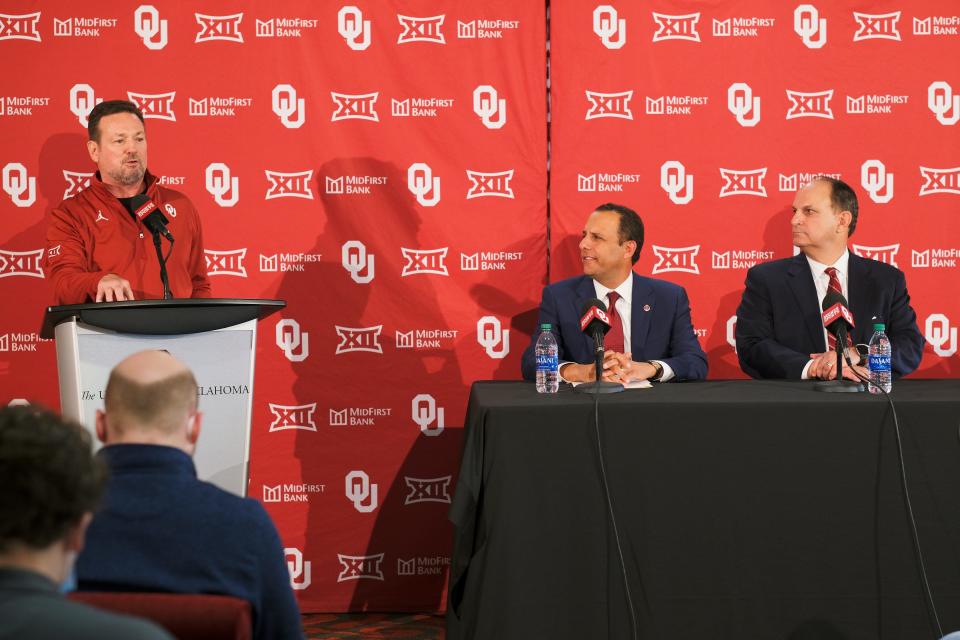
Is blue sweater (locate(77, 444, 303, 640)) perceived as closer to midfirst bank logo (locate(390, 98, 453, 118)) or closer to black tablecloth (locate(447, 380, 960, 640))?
black tablecloth (locate(447, 380, 960, 640))

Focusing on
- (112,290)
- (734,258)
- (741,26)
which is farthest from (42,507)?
(741,26)

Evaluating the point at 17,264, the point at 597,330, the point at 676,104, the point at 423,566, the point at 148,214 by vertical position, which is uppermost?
the point at 676,104

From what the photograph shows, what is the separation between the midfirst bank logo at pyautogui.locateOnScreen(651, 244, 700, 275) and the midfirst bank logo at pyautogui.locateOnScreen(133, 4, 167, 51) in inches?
95.5

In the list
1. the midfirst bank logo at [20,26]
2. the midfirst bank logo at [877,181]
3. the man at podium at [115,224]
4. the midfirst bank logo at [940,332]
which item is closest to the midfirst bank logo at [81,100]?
the midfirst bank logo at [20,26]

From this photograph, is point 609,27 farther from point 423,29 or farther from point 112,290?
point 112,290

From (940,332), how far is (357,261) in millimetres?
2720

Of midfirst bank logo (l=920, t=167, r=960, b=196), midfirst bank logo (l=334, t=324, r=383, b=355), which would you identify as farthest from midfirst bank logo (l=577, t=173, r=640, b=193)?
midfirst bank logo (l=920, t=167, r=960, b=196)

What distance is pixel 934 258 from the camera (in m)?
4.59

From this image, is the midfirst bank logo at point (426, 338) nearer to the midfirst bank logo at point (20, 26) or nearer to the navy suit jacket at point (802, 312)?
→ the navy suit jacket at point (802, 312)

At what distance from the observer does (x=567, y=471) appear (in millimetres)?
3014

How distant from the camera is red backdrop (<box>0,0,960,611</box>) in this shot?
14.5 ft

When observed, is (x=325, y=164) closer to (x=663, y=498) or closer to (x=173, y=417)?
(x=663, y=498)

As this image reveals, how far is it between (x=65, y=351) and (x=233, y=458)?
557 millimetres

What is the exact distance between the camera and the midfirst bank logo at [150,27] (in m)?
4.41
